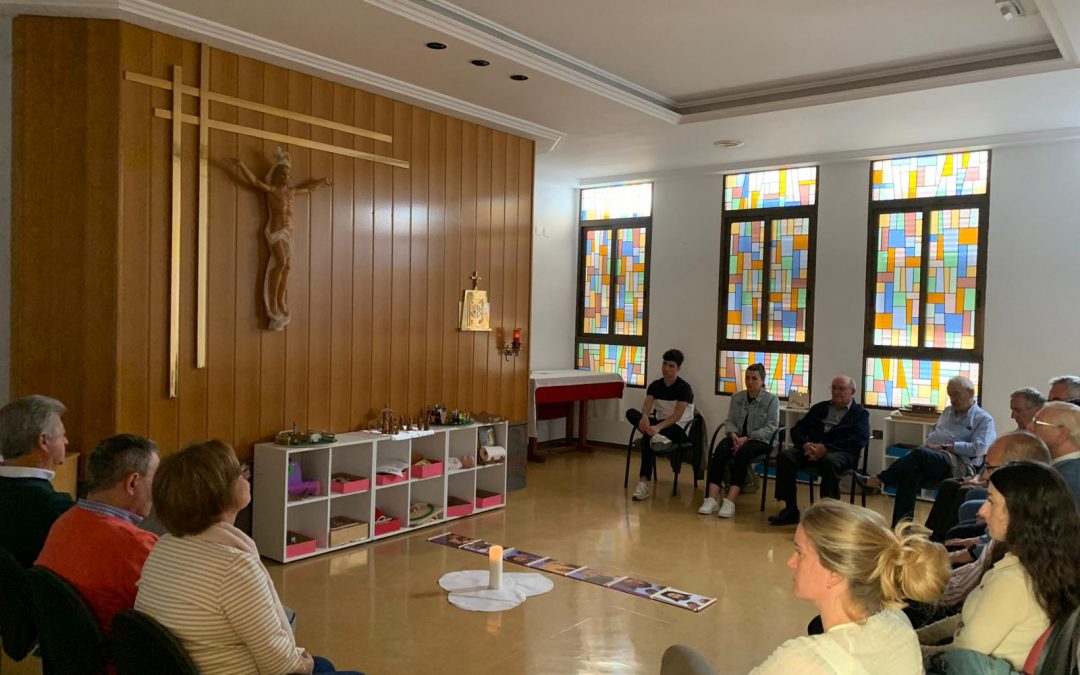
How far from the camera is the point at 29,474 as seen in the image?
106 inches

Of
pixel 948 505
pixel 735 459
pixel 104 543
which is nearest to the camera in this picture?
pixel 104 543

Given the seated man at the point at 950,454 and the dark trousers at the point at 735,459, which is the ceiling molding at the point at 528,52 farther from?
the seated man at the point at 950,454

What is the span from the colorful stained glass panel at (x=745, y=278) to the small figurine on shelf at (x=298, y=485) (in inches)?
175

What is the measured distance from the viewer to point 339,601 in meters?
4.12

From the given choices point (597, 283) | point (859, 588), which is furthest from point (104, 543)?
point (597, 283)

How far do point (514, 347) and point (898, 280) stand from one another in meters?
3.25

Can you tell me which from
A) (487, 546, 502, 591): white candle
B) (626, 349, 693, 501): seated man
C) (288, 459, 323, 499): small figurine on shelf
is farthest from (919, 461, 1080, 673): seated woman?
(626, 349, 693, 501): seated man

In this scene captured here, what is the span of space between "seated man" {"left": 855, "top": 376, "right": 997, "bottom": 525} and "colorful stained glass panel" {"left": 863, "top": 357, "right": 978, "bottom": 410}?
1178 mm

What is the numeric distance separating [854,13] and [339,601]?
12.9 ft

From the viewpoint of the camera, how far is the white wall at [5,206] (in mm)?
4164

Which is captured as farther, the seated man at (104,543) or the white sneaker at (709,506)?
the white sneaker at (709,506)

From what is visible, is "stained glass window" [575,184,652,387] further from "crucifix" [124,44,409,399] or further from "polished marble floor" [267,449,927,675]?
"crucifix" [124,44,409,399]

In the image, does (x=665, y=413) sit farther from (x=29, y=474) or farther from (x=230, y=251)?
(x=29, y=474)

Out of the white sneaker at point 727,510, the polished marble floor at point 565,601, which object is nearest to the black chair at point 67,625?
the polished marble floor at point 565,601
